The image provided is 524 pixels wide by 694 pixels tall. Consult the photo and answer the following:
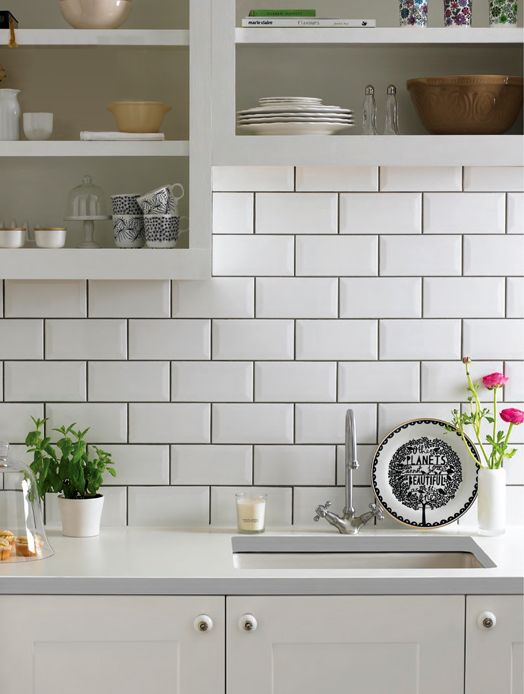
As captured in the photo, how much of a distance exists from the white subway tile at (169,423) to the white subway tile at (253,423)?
31 millimetres

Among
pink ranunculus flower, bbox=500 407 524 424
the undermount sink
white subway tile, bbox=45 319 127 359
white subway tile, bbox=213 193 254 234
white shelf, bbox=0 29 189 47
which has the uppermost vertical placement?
white shelf, bbox=0 29 189 47

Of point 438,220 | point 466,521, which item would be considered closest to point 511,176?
point 438,220

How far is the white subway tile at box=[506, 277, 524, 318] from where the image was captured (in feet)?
7.50

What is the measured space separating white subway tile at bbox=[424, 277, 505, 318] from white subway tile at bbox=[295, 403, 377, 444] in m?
0.28

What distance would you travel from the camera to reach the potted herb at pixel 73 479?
2.16 metres

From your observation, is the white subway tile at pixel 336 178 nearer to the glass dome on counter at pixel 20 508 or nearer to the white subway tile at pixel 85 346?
the white subway tile at pixel 85 346

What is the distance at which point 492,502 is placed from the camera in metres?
2.19

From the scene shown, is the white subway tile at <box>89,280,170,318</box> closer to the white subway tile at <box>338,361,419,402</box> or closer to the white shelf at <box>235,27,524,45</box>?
the white subway tile at <box>338,361,419,402</box>

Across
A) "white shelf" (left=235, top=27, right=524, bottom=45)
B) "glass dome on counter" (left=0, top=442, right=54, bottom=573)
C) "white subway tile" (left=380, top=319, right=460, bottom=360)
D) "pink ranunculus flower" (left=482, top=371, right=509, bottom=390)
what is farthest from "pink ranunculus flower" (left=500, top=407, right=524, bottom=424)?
"glass dome on counter" (left=0, top=442, right=54, bottom=573)

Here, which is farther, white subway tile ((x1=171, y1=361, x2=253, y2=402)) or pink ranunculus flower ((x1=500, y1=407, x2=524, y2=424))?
white subway tile ((x1=171, y1=361, x2=253, y2=402))

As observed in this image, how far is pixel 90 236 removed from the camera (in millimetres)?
2117

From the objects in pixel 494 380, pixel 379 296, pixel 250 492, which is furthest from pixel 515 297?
pixel 250 492

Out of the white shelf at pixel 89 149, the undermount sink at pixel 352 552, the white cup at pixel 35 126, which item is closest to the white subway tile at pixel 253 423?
the undermount sink at pixel 352 552
